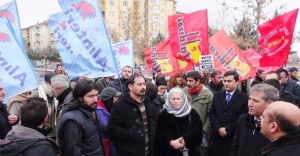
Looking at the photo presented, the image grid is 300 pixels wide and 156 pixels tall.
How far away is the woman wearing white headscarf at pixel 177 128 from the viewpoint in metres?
4.31

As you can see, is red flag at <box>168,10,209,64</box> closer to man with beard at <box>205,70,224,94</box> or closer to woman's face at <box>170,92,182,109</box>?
man with beard at <box>205,70,224,94</box>

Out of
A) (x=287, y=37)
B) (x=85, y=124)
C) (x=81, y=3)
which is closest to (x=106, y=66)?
(x=81, y=3)

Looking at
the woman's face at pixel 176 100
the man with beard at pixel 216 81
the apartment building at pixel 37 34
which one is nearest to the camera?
the woman's face at pixel 176 100

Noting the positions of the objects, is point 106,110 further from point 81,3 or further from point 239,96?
point 239,96

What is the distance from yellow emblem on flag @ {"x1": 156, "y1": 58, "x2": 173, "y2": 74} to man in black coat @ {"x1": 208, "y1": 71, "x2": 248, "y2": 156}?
5948 millimetres

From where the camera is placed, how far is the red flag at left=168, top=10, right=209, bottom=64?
7.25 meters

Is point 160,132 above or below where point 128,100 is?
below

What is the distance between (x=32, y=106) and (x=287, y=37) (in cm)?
573

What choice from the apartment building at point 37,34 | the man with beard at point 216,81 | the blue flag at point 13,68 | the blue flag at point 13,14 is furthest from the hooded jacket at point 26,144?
the apartment building at point 37,34

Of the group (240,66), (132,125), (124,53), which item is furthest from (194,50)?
(132,125)

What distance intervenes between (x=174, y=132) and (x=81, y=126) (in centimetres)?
149

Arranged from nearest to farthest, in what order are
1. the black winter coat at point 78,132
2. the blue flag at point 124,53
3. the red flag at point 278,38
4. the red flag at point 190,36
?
the black winter coat at point 78,132
the red flag at point 278,38
the red flag at point 190,36
the blue flag at point 124,53

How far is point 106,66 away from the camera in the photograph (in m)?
4.82

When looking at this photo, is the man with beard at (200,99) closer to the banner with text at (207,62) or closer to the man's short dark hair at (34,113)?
the banner with text at (207,62)
